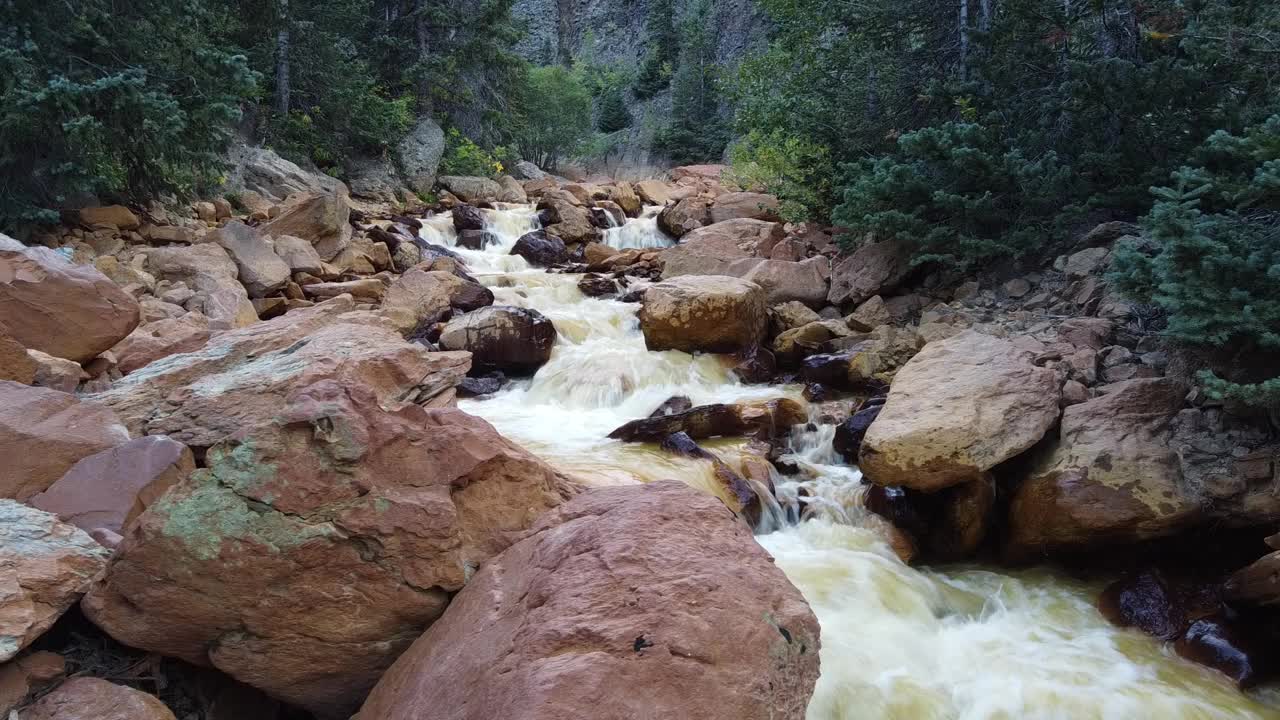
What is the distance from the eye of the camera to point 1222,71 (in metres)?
7.19

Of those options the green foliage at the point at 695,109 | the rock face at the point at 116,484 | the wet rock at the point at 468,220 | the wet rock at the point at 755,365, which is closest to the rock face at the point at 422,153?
the wet rock at the point at 468,220

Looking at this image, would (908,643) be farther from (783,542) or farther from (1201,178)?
(1201,178)

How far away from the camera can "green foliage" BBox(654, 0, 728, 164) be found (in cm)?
3719

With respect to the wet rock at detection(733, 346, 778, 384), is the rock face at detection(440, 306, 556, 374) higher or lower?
higher

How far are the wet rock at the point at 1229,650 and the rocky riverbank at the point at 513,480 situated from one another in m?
0.02

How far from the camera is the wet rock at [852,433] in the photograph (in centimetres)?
698

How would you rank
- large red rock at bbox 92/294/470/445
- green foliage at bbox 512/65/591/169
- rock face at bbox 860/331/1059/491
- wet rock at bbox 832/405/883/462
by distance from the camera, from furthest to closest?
green foliage at bbox 512/65/591/169 → wet rock at bbox 832/405/883/462 → rock face at bbox 860/331/1059/491 → large red rock at bbox 92/294/470/445

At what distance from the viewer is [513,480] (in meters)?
3.60

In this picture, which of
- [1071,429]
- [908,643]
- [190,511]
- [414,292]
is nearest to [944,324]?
[1071,429]

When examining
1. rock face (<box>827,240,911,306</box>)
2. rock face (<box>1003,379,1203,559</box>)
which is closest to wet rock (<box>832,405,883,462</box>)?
rock face (<box>1003,379,1203,559</box>)

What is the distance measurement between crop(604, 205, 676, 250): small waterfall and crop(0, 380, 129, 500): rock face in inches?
568

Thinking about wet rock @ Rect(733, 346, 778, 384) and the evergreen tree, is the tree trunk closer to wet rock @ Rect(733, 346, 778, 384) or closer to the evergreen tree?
wet rock @ Rect(733, 346, 778, 384)

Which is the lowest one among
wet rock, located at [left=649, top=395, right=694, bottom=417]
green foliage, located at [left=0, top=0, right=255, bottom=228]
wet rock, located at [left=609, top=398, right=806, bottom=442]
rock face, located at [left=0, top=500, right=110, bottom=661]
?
wet rock, located at [left=649, top=395, right=694, bottom=417]

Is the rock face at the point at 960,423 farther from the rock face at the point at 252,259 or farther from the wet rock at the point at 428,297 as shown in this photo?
the rock face at the point at 252,259
